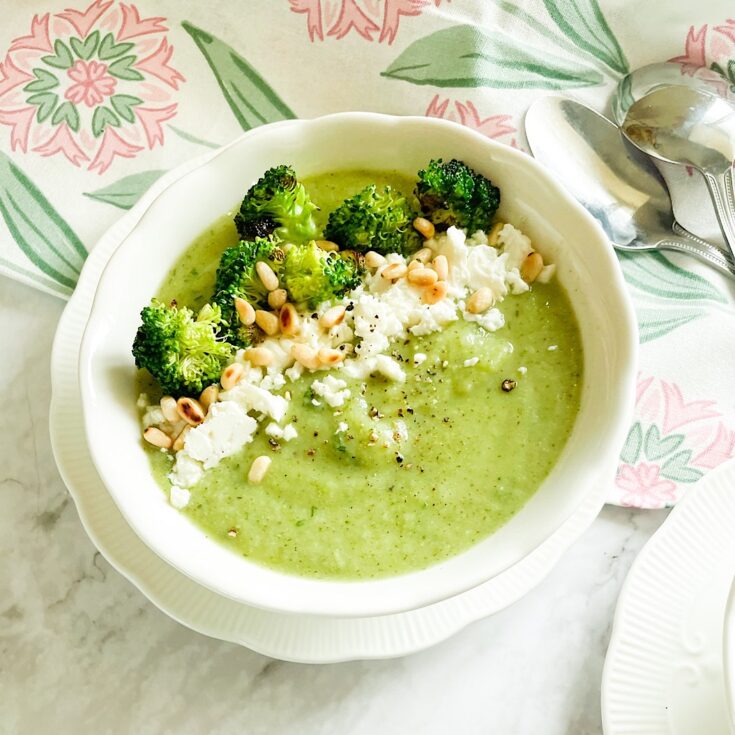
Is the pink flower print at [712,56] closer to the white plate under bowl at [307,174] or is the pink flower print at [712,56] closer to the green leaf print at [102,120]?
the white plate under bowl at [307,174]

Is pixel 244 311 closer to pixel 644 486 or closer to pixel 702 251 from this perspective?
pixel 644 486

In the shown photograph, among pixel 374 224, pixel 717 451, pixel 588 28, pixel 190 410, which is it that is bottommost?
pixel 717 451

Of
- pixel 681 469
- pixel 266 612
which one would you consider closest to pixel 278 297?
pixel 266 612

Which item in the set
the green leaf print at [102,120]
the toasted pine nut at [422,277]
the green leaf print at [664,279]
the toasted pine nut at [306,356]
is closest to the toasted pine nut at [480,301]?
the toasted pine nut at [422,277]

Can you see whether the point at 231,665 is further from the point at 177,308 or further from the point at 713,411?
the point at 713,411

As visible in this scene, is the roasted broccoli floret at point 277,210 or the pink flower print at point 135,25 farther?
the pink flower print at point 135,25
